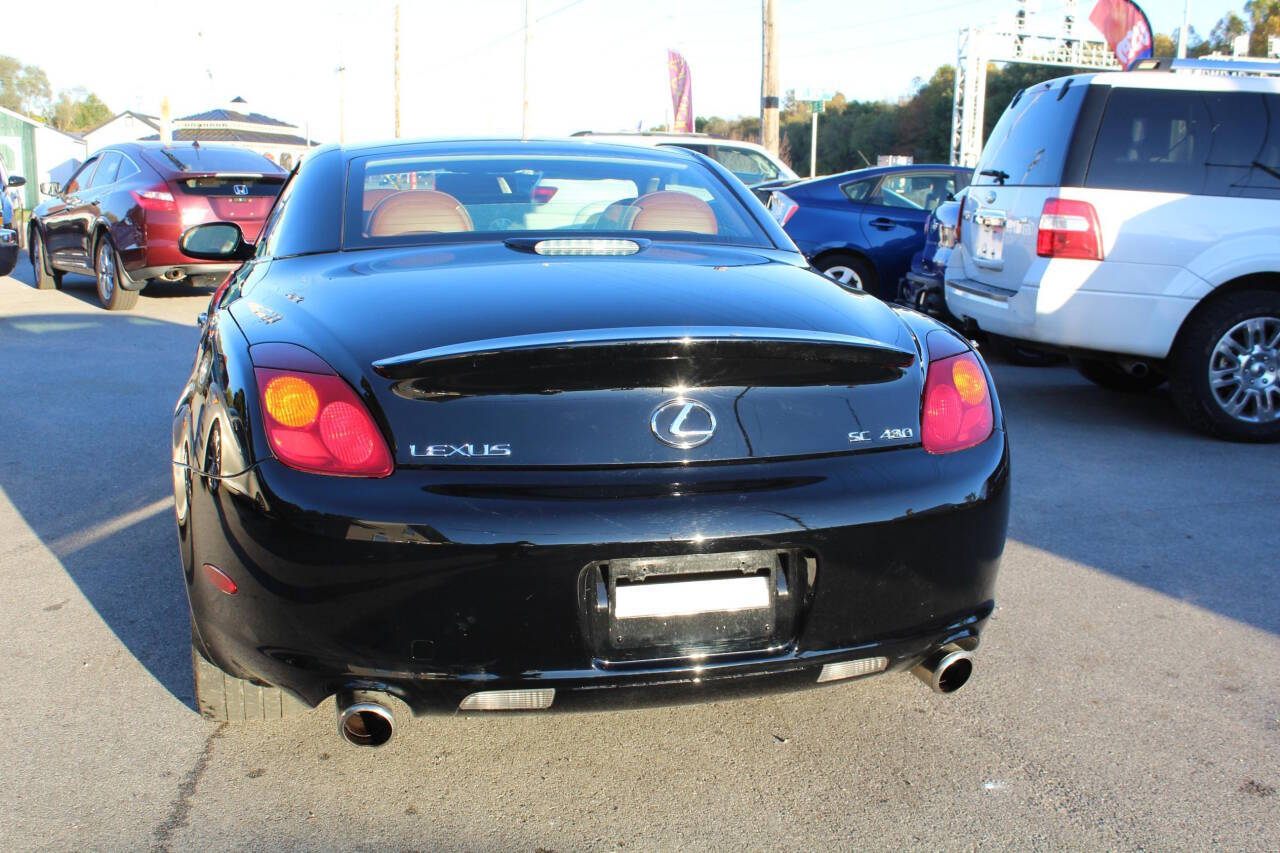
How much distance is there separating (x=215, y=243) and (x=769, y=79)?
1699cm

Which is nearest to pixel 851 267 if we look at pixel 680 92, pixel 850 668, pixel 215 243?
pixel 215 243

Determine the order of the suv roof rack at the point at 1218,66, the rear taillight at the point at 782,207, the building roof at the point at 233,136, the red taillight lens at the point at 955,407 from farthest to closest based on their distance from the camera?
the building roof at the point at 233,136 → the rear taillight at the point at 782,207 → the suv roof rack at the point at 1218,66 → the red taillight lens at the point at 955,407

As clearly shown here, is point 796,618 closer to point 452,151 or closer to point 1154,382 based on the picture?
point 452,151

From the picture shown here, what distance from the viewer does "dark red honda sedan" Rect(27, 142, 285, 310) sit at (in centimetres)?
1089

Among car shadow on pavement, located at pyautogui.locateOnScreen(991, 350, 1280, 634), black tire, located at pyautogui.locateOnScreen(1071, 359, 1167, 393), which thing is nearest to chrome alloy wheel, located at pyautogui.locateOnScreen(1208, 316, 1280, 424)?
car shadow on pavement, located at pyautogui.locateOnScreen(991, 350, 1280, 634)

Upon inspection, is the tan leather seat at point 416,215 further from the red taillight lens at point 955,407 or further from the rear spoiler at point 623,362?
the red taillight lens at point 955,407

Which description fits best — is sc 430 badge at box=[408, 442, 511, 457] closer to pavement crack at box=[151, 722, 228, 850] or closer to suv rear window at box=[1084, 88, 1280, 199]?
pavement crack at box=[151, 722, 228, 850]

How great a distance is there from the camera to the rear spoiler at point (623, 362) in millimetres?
2297

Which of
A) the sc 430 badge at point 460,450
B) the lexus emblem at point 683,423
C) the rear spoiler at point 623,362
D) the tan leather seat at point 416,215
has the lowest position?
the sc 430 badge at point 460,450

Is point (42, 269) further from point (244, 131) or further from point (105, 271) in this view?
point (244, 131)

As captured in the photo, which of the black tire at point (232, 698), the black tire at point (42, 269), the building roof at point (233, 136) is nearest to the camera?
the black tire at point (232, 698)

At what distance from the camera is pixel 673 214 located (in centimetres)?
363

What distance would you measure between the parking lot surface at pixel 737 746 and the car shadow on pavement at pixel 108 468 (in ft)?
Result: 0.08

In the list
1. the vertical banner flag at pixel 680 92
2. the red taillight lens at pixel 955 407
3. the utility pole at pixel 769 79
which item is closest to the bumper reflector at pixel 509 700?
the red taillight lens at pixel 955 407
